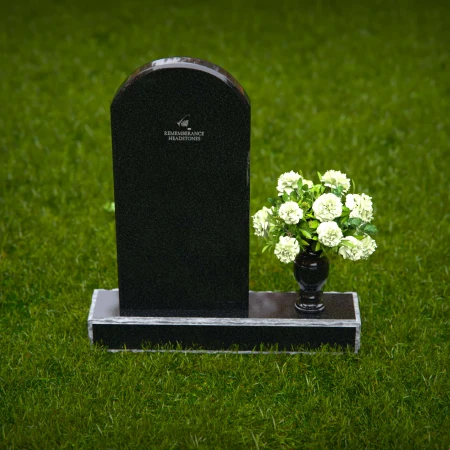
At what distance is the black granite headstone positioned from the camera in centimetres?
438

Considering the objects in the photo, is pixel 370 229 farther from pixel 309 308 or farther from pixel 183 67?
pixel 183 67

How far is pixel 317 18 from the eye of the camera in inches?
456

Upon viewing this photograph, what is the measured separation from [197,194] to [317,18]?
771 centimetres

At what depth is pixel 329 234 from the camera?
439 centimetres

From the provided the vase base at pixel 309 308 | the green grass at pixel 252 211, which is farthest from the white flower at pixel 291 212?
the green grass at pixel 252 211

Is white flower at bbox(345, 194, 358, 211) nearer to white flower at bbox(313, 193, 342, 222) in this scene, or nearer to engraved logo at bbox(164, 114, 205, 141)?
white flower at bbox(313, 193, 342, 222)

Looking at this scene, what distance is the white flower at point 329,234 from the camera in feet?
14.4

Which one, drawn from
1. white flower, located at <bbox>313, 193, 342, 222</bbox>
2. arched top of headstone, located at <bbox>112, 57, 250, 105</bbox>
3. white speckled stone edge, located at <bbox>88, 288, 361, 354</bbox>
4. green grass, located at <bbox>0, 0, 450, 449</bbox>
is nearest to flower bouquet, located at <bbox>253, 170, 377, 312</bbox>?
white flower, located at <bbox>313, 193, 342, 222</bbox>

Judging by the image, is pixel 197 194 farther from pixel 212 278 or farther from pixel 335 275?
pixel 335 275

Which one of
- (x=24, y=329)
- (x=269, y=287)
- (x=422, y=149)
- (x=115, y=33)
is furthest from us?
(x=115, y=33)

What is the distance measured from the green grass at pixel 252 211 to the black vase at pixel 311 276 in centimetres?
31

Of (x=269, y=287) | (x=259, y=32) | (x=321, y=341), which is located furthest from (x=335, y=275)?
(x=259, y=32)

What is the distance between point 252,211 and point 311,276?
2049 millimetres

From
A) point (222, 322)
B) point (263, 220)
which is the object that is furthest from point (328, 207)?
point (222, 322)
